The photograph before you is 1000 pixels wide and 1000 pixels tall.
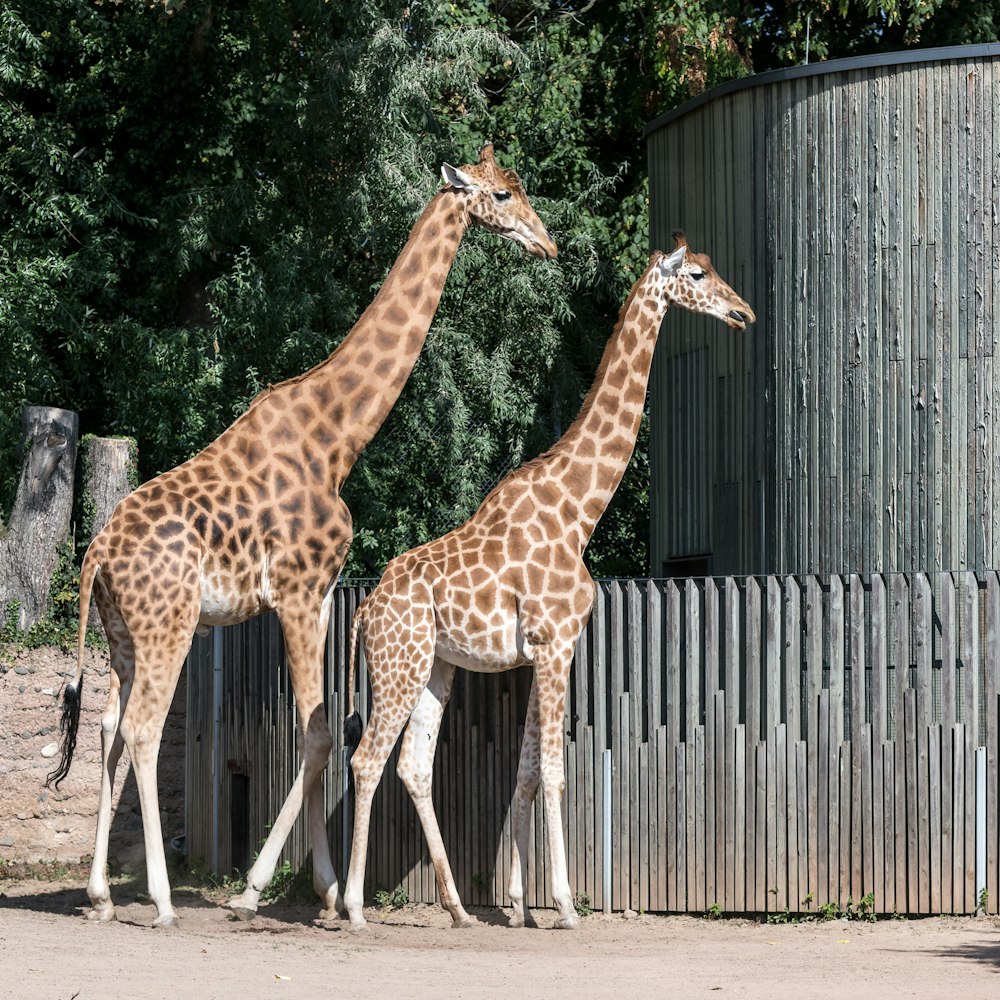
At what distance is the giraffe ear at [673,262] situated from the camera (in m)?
9.85

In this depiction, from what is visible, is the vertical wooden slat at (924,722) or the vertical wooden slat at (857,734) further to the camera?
the vertical wooden slat at (857,734)

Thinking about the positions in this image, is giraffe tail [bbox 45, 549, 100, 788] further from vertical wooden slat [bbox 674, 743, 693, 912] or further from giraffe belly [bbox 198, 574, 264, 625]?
vertical wooden slat [bbox 674, 743, 693, 912]

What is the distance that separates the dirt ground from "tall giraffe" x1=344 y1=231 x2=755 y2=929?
505mm

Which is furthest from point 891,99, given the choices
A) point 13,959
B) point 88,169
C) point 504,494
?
point 88,169

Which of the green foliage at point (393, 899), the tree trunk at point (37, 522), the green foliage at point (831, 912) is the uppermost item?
the tree trunk at point (37, 522)

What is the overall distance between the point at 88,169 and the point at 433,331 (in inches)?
191

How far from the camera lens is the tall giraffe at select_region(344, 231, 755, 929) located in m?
9.12

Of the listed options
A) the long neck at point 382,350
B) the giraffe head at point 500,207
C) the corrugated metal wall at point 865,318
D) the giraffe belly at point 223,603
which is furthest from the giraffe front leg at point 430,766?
the corrugated metal wall at point 865,318

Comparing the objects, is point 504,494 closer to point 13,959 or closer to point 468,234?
point 13,959

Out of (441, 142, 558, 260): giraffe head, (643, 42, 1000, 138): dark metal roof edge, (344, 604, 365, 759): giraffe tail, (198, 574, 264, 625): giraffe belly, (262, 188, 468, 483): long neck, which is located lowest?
(344, 604, 365, 759): giraffe tail

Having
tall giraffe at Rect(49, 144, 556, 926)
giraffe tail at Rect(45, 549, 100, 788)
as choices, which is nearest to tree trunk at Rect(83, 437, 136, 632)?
giraffe tail at Rect(45, 549, 100, 788)

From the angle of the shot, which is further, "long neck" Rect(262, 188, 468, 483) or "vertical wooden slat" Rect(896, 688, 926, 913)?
"long neck" Rect(262, 188, 468, 483)

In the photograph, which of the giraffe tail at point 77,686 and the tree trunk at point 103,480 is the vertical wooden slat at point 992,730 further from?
the tree trunk at point 103,480

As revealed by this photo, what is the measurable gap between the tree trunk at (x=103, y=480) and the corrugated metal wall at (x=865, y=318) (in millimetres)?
5553
